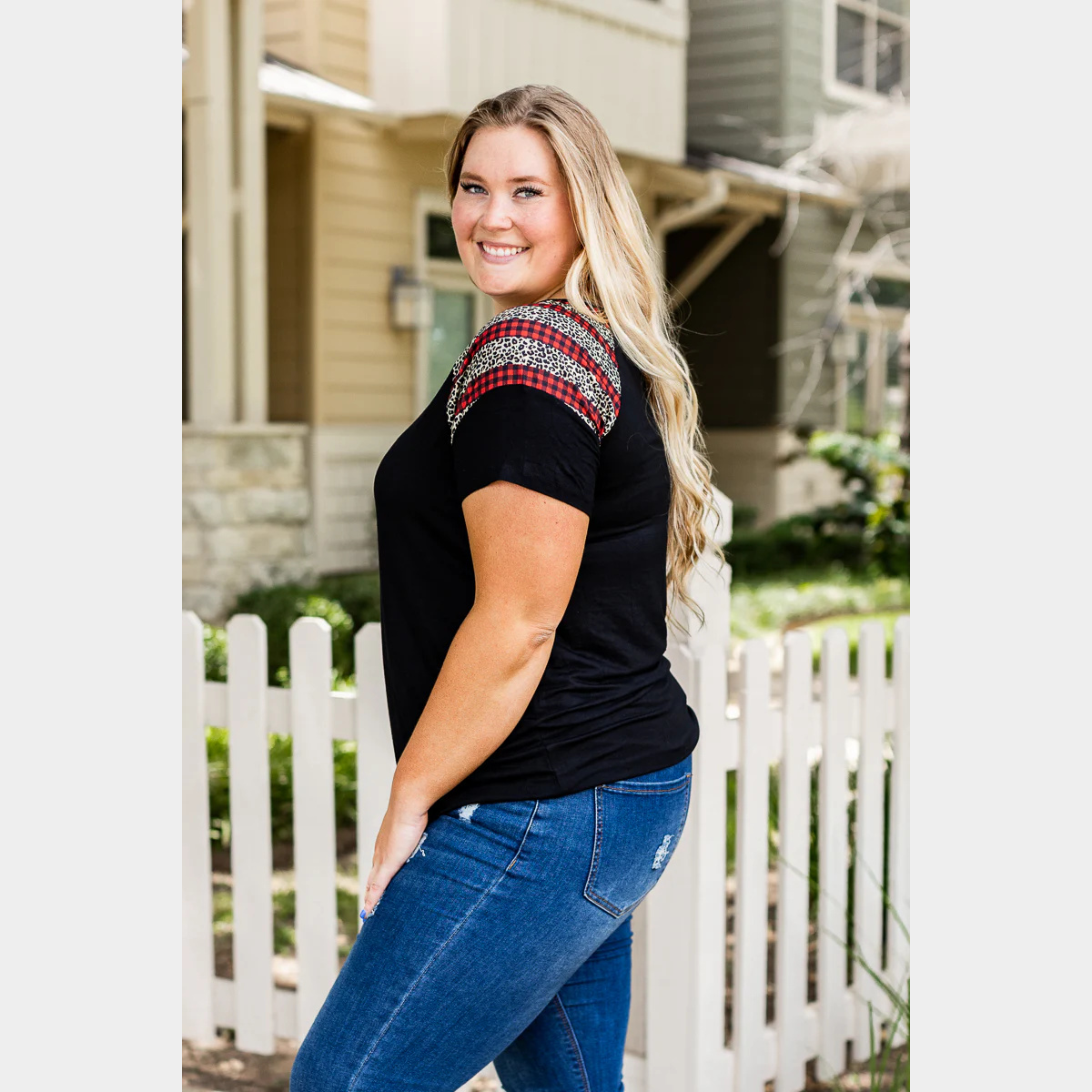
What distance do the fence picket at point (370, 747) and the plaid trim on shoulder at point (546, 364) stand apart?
117cm

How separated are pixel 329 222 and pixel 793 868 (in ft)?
23.3

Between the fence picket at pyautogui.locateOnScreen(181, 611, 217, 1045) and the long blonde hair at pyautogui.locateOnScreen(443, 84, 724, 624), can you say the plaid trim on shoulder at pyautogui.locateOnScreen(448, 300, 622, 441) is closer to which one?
the long blonde hair at pyautogui.locateOnScreen(443, 84, 724, 624)

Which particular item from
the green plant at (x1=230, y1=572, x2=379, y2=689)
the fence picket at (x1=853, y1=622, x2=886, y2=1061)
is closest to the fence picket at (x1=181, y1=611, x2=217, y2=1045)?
the fence picket at (x1=853, y1=622, x2=886, y2=1061)

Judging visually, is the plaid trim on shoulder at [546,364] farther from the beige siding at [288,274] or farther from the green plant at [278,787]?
the beige siding at [288,274]

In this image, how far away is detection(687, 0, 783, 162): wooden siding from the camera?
41.2 ft

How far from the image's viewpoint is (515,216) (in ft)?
5.45

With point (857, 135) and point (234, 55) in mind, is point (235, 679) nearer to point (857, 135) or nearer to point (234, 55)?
point (234, 55)

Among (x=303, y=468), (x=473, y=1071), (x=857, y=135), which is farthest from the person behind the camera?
(x=857, y=135)

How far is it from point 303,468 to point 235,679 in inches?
235

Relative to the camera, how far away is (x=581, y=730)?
1539 millimetres

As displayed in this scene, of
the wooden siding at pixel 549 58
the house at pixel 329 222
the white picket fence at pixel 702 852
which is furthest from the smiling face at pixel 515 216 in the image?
the wooden siding at pixel 549 58

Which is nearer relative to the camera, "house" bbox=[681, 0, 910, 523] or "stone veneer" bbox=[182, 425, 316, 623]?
"stone veneer" bbox=[182, 425, 316, 623]

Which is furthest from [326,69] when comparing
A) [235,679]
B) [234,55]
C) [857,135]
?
[235,679]

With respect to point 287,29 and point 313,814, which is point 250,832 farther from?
point 287,29
